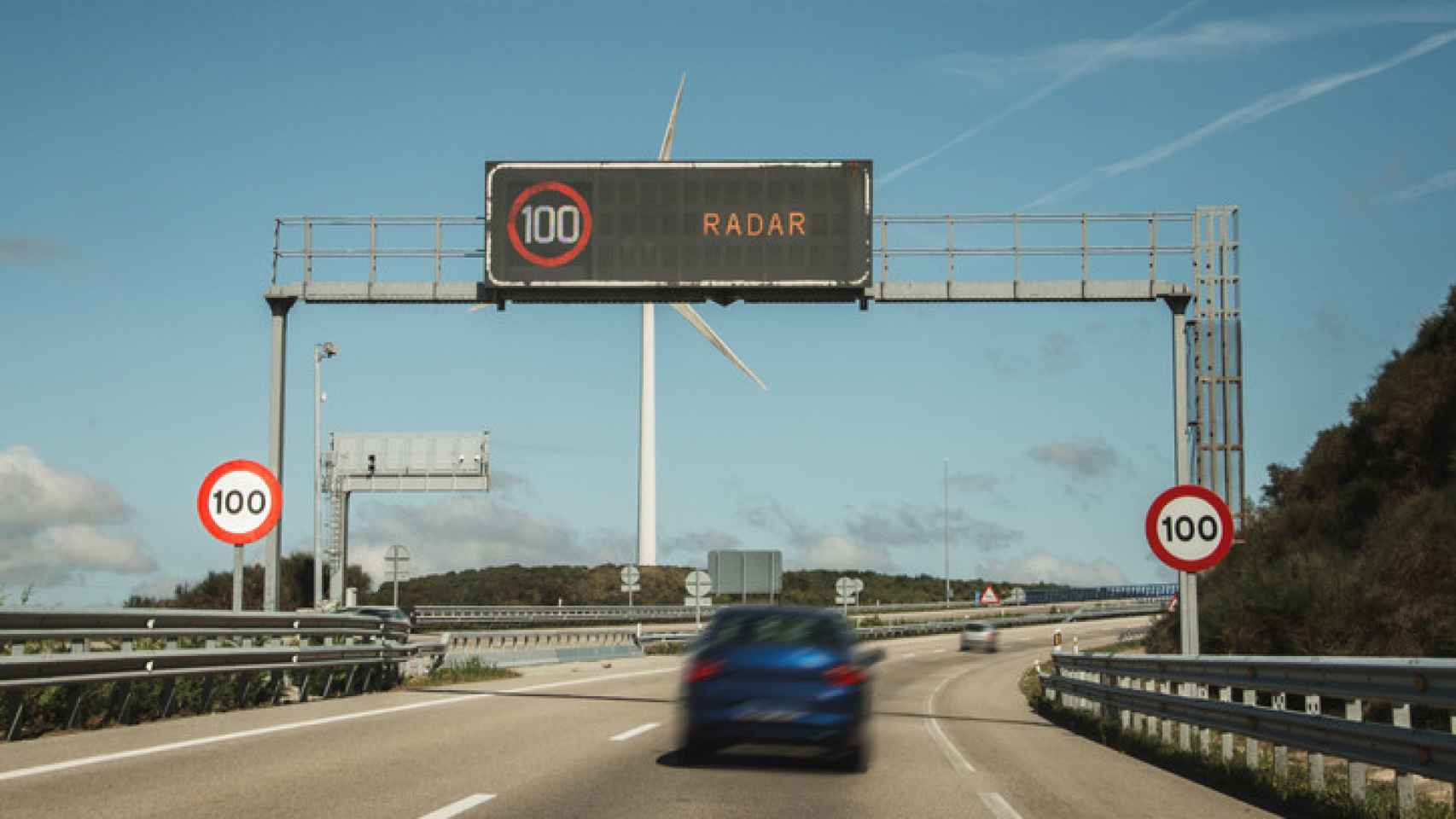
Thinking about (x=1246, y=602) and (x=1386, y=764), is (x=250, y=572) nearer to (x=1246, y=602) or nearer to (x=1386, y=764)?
(x=1246, y=602)

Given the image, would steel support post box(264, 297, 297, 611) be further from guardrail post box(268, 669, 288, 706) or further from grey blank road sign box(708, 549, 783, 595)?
grey blank road sign box(708, 549, 783, 595)

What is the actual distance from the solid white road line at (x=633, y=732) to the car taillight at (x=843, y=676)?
352cm

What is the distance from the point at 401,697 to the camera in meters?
20.6

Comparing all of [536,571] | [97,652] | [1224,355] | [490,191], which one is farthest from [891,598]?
[97,652]

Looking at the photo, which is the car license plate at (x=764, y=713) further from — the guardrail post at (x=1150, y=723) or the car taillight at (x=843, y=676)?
the guardrail post at (x=1150, y=723)

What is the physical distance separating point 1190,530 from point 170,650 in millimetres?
11005

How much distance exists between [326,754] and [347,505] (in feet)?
169

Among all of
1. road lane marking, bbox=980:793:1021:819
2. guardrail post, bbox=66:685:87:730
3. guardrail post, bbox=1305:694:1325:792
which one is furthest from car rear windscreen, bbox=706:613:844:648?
guardrail post, bbox=66:685:87:730

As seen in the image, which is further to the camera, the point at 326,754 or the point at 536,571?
the point at 536,571

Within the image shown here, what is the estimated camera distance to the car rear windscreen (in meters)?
12.5

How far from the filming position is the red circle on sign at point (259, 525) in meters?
18.2

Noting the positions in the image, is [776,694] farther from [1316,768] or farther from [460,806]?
[1316,768]

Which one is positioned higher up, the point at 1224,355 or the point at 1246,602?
the point at 1224,355

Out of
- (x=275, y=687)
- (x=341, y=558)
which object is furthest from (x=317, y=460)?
(x=275, y=687)
